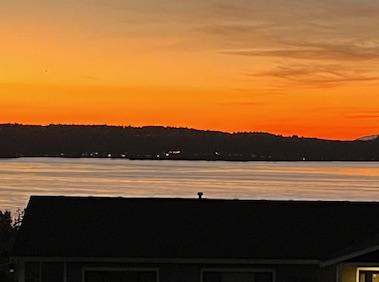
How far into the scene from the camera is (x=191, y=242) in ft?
62.5

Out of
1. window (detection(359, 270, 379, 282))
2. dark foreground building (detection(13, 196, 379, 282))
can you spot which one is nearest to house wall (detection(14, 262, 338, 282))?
A: dark foreground building (detection(13, 196, 379, 282))

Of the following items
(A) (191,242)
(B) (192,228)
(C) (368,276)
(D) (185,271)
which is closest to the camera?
(C) (368,276)

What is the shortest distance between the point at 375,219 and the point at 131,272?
244 inches

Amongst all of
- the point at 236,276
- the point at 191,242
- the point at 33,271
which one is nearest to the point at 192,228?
the point at 191,242

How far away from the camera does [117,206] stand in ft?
67.6

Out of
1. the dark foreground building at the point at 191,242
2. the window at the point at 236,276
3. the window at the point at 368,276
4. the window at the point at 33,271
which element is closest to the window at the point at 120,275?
the dark foreground building at the point at 191,242

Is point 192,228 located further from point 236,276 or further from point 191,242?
point 236,276

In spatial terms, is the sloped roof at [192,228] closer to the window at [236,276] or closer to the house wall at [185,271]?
the house wall at [185,271]

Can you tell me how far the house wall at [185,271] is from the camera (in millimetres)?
18406

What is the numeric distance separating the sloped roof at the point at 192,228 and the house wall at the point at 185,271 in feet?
0.84

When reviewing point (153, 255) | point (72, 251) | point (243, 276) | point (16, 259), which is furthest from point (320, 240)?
point (16, 259)

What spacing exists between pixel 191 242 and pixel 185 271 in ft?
2.47

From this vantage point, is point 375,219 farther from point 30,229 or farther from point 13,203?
point 13,203

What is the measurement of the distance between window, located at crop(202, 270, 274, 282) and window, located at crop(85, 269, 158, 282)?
1219 millimetres
